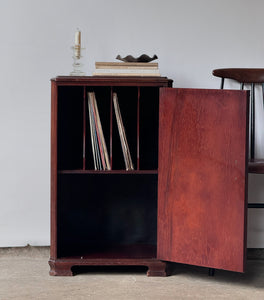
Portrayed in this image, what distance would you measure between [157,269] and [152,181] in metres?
0.47

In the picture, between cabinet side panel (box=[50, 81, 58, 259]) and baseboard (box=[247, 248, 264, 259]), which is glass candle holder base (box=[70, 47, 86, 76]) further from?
baseboard (box=[247, 248, 264, 259])

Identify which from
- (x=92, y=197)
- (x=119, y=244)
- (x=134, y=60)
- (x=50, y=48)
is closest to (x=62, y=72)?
(x=50, y=48)

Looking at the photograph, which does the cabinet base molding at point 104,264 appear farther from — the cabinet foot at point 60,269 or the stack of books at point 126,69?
the stack of books at point 126,69

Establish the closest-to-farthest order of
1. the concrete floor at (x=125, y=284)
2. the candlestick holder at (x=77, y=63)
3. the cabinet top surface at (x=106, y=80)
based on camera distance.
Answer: the concrete floor at (x=125, y=284), the cabinet top surface at (x=106, y=80), the candlestick holder at (x=77, y=63)

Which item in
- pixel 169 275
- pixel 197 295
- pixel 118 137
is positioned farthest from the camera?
pixel 118 137

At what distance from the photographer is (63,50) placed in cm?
248

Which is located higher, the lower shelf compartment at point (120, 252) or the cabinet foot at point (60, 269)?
the lower shelf compartment at point (120, 252)

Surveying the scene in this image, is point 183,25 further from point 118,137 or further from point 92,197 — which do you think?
point 92,197

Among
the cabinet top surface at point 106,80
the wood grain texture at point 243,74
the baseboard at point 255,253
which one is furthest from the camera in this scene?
the baseboard at point 255,253

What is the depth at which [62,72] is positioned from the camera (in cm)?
247

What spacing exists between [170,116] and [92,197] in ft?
2.10

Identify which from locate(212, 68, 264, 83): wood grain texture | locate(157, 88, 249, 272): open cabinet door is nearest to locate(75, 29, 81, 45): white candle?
locate(157, 88, 249, 272): open cabinet door

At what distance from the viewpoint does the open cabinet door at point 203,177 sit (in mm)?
1982

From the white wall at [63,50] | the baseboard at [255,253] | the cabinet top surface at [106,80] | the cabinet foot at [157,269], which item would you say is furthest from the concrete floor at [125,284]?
the cabinet top surface at [106,80]
